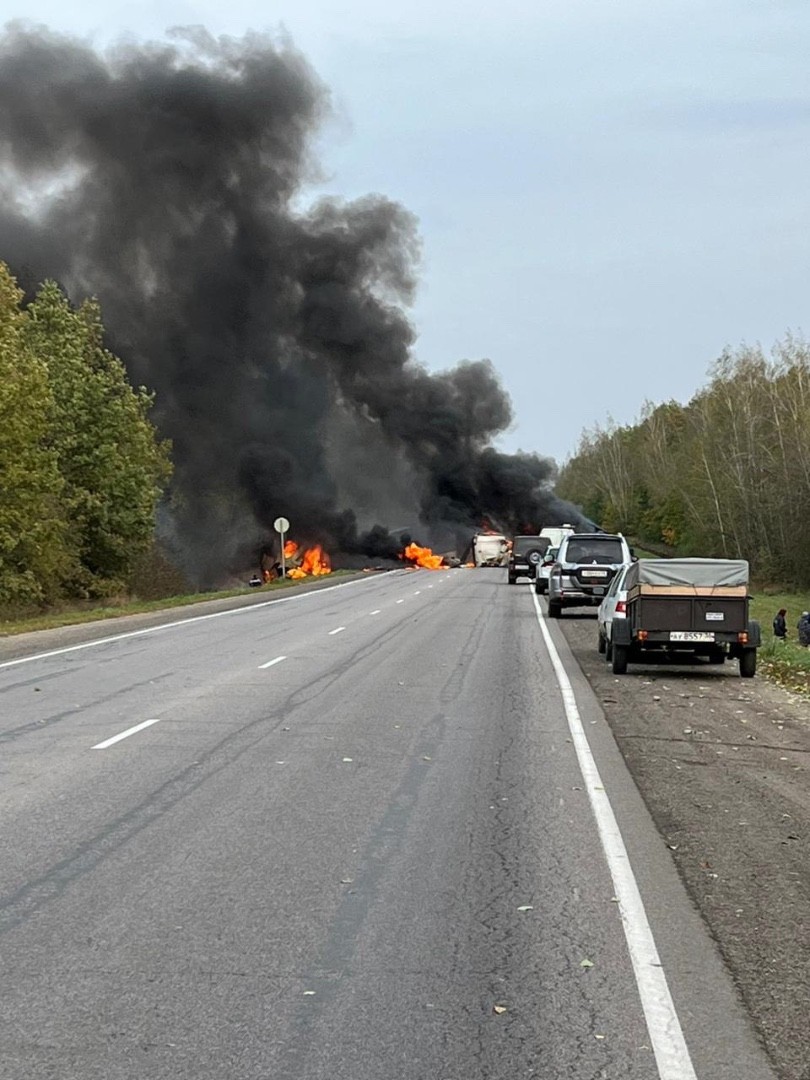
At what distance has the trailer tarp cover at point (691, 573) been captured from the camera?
62.6 feet

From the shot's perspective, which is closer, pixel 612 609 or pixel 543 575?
pixel 612 609

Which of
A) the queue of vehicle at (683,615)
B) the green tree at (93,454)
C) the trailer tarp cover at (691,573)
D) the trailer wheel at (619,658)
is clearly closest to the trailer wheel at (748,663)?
the queue of vehicle at (683,615)

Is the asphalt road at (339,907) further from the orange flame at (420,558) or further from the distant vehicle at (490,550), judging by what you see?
the orange flame at (420,558)

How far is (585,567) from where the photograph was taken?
32219mm

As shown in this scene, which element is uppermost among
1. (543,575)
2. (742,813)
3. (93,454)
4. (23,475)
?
(93,454)

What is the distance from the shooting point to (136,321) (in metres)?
78.1

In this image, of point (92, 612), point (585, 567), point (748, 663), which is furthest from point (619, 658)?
point (92, 612)

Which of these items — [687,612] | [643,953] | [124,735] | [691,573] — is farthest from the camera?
[691,573]

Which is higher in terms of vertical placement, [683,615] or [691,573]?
[691,573]

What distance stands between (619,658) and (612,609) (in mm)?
1569

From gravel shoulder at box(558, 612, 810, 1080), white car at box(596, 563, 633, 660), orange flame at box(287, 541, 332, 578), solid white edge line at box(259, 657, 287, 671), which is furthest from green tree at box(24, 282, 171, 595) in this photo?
gravel shoulder at box(558, 612, 810, 1080)

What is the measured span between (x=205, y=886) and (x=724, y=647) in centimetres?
1356

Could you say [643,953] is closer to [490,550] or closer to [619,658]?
[619,658]

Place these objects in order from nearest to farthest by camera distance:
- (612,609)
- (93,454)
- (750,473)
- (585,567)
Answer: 1. (612,609)
2. (585,567)
3. (93,454)
4. (750,473)
